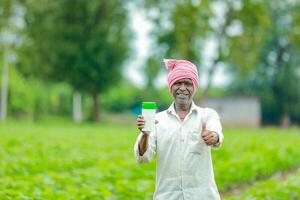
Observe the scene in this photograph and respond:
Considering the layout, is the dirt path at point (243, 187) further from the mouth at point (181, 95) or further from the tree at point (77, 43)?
the tree at point (77, 43)

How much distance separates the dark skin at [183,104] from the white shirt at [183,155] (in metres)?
0.04

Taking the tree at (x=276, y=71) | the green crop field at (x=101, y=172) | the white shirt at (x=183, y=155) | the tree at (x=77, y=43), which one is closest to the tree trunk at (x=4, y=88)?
the tree at (x=77, y=43)

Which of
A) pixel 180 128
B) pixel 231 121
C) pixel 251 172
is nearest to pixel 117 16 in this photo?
pixel 231 121

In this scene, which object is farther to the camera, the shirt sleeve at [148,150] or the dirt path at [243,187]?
the dirt path at [243,187]

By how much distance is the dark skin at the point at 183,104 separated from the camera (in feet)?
14.8

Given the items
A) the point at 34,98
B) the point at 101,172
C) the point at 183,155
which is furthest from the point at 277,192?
the point at 34,98

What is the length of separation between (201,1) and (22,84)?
24.4 m

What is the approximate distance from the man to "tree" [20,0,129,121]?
40.9m

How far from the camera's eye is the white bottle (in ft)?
14.4

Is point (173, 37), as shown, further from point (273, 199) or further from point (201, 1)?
point (273, 199)

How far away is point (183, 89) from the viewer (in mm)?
4715

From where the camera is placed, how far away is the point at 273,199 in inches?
372

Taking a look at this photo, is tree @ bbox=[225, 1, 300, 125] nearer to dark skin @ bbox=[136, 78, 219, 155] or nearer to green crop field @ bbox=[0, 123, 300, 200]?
green crop field @ bbox=[0, 123, 300, 200]

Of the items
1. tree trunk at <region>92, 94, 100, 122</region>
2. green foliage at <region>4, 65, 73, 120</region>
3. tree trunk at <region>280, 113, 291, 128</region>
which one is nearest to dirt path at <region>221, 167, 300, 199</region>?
tree trunk at <region>92, 94, 100, 122</region>
